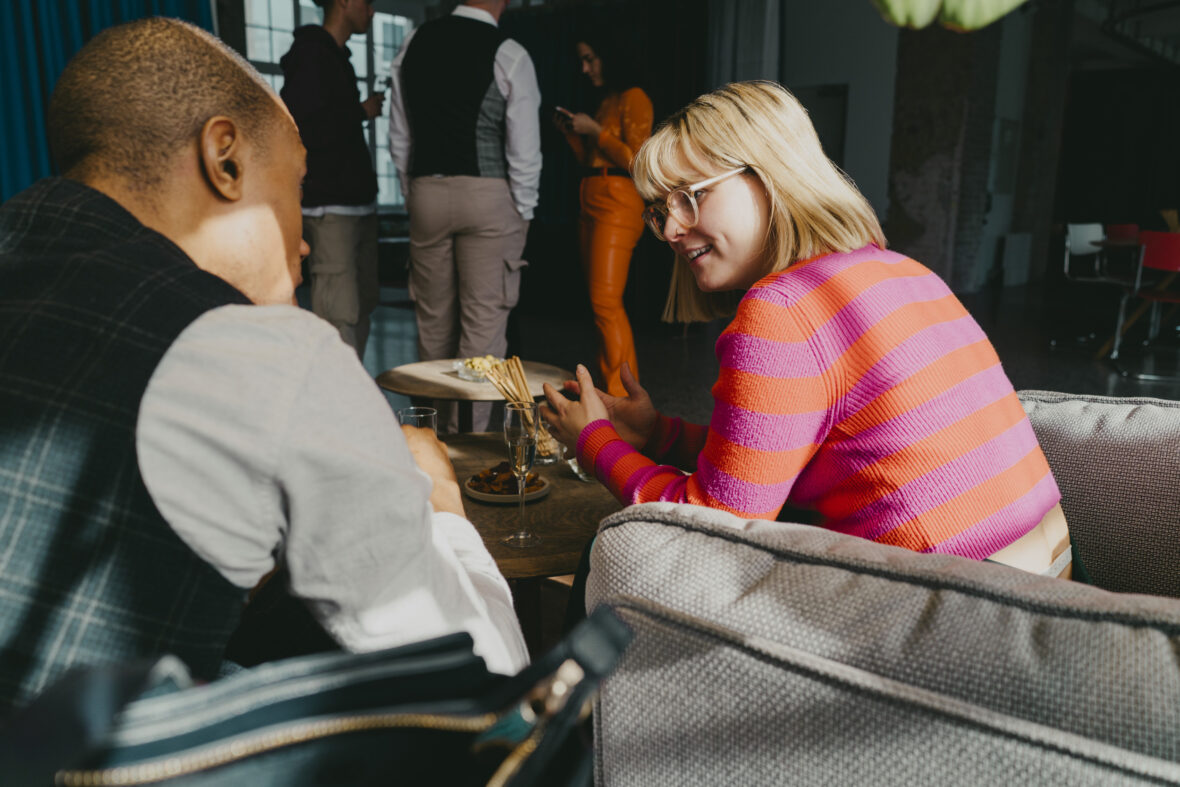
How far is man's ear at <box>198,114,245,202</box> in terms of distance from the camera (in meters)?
0.84

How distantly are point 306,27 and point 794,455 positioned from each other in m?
3.10

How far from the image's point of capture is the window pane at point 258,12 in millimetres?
9578

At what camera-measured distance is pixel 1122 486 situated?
120 centimetres

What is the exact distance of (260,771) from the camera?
0.40m

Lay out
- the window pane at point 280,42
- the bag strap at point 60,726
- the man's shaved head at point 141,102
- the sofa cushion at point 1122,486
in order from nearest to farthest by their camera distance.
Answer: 1. the bag strap at point 60,726
2. the man's shaved head at point 141,102
3. the sofa cushion at point 1122,486
4. the window pane at point 280,42

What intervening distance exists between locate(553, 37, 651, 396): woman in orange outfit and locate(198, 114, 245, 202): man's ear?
3.14 metres

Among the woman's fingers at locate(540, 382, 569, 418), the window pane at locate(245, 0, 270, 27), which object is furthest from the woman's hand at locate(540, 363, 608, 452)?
the window pane at locate(245, 0, 270, 27)

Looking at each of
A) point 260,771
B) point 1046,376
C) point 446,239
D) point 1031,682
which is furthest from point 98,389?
point 1046,376

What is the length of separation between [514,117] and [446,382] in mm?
1324

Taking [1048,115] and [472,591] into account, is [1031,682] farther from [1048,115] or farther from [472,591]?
[1048,115]

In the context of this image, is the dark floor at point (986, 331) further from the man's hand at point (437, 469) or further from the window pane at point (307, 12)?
the window pane at point (307, 12)

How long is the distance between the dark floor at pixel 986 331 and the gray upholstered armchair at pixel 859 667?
346cm

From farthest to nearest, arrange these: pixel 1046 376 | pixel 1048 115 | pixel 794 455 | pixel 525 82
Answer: pixel 1048 115 < pixel 1046 376 < pixel 525 82 < pixel 794 455

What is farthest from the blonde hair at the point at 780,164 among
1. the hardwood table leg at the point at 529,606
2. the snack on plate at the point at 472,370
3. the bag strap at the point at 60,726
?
the snack on plate at the point at 472,370
